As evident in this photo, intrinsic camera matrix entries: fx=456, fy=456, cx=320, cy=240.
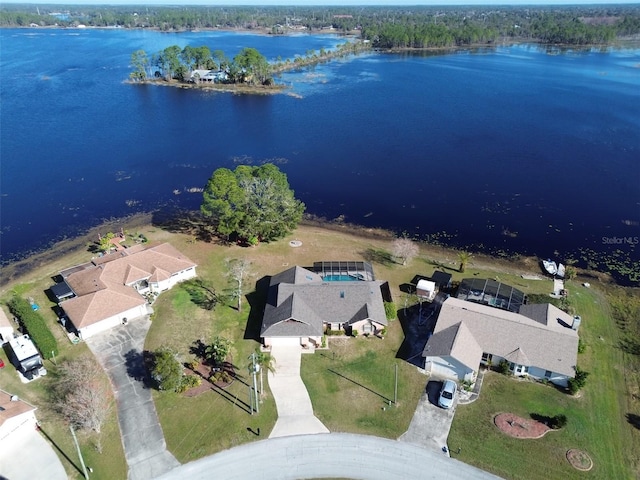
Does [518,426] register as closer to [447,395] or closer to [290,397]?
[447,395]

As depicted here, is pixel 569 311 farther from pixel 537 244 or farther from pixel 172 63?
pixel 172 63

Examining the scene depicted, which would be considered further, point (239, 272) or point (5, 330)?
point (239, 272)

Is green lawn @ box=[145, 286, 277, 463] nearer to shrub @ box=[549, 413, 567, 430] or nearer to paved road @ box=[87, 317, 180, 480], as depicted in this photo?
paved road @ box=[87, 317, 180, 480]

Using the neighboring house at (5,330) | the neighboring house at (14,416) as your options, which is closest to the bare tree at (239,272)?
the neighboring house at (14,416)

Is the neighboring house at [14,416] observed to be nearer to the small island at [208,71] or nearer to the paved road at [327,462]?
the paved road at [327,462]

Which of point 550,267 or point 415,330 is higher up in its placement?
point 415,330

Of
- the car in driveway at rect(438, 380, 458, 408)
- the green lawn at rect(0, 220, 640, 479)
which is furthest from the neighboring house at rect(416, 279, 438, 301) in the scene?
the car in driveway at rect(438, 380, 458, 408)

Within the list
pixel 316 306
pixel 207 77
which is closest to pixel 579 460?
pixel 316 306
